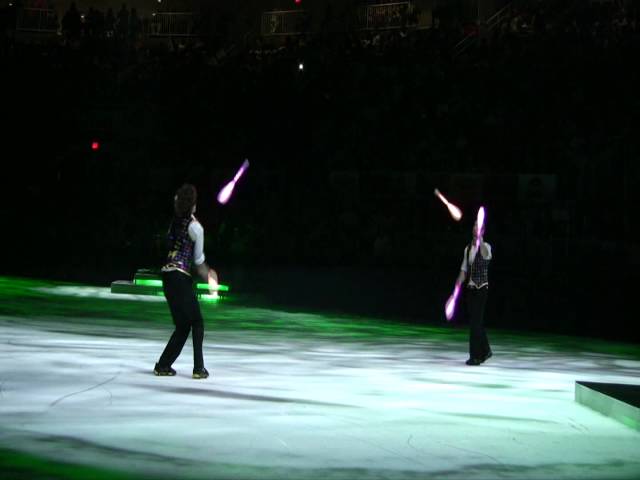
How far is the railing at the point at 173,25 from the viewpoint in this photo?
42.8 meters

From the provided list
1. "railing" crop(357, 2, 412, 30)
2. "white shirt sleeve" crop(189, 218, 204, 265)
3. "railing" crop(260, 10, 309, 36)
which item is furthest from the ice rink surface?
"railing" crop(260, 10, 309, 36)

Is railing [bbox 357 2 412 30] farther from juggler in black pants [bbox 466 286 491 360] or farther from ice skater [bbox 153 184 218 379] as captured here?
ice skater [bbox 153 184 218 379]

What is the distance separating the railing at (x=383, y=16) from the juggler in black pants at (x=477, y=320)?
2956 centimetres

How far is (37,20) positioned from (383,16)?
14338 millimetres

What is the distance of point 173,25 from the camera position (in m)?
43.7

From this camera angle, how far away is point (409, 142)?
36.5 m

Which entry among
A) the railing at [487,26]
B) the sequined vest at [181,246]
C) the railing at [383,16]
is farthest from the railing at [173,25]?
the sequined vest at [181,246]

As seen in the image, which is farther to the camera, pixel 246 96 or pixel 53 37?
pixel 53 37

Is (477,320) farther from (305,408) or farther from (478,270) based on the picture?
(305,408)

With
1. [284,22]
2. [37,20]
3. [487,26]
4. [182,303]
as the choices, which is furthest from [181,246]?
[37,20]

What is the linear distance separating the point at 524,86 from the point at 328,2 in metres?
9.95

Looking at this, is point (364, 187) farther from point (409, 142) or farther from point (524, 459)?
point (524, 459)

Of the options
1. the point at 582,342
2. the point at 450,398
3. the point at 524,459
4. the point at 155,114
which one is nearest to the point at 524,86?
the point at 155,114

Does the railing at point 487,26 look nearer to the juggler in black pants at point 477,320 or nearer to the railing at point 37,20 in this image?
the railing at point 37,20
